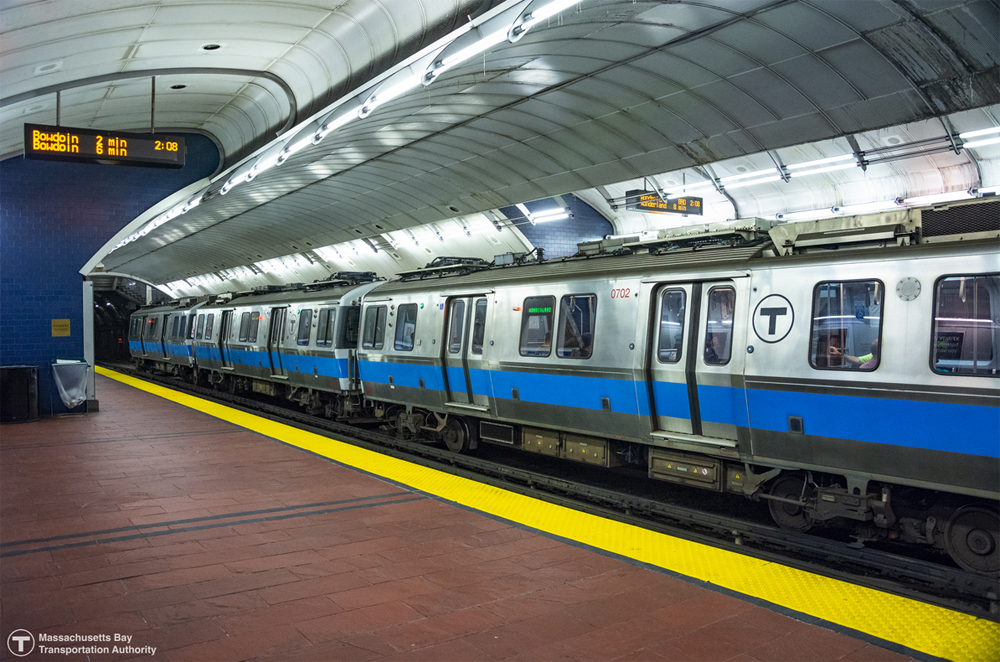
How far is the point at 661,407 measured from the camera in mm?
8117

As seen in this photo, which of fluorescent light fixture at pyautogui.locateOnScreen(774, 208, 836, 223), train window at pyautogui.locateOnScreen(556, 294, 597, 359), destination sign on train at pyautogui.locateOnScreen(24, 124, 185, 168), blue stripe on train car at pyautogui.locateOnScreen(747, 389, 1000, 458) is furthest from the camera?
fluorescent light fixture at pyautogui.locateOnScreen(774, 208, 836, 223)

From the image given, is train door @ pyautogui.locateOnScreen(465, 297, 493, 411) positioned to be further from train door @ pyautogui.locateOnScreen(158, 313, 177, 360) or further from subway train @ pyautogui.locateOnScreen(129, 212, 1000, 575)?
train door @ pyautogui.locateOnScreen(158, 313, 177, 360)

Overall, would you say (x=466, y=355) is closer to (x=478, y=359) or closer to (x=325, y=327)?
(x=478, y=359)

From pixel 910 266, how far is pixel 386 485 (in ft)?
19.8

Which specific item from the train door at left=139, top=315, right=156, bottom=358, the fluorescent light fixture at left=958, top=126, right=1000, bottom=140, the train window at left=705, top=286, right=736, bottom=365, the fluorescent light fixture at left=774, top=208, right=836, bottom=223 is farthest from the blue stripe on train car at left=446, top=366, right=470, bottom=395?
the train door at left=139, top=315, right=156, bottom=358

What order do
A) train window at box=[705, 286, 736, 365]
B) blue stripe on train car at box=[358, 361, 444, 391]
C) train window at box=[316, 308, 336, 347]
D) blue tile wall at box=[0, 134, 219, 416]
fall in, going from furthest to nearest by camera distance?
train window at box=[316, 308, 336, 347], blue tile wall at box=[0, 134, 219, 416], blue stripe on train car at box=[358, 361, 444, 391], train window at box=[705, 286, 736, 365]

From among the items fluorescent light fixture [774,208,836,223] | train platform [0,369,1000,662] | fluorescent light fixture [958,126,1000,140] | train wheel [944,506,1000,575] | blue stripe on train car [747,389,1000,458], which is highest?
fluorescent light fixture [958,126,1000,140]

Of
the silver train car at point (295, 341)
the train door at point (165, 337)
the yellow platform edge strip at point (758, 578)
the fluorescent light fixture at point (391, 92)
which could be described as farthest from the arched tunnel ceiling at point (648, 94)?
the train door at point (165, 337)

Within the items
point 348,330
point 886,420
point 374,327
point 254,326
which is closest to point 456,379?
point 374,327

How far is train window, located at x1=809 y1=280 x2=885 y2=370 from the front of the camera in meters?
6.27

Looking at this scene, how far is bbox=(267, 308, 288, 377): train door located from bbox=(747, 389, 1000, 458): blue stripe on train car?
13.8 m

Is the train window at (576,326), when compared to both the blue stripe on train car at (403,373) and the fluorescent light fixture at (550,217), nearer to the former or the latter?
the blue stripe on train car at (403,373)

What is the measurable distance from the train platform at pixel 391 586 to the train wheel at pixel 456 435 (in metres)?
3.06

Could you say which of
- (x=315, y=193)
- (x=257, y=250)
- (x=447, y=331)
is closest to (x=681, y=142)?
(x=447, y=331)
